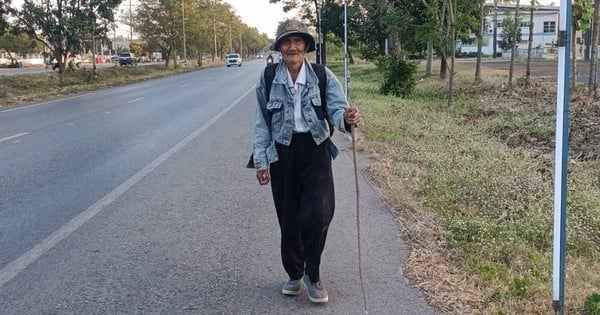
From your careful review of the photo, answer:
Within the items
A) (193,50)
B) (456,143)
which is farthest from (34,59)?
(456,143)

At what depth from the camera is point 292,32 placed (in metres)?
3.89

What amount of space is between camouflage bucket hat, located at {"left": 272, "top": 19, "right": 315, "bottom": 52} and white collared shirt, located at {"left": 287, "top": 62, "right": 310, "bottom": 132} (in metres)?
0.21

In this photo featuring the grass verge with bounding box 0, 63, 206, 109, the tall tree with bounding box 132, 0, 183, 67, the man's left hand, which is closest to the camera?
the man's left hand

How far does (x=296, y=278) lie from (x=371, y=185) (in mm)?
3454

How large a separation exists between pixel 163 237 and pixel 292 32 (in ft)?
8.25

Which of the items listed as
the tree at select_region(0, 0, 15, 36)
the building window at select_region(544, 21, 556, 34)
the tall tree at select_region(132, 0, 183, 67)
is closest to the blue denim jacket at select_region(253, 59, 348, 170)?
the tree at select_region(0, 0, 15, 36)

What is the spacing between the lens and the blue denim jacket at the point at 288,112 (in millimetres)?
3939

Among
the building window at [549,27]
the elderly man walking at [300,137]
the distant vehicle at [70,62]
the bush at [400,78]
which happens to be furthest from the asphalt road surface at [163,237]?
the building window at [549,27]

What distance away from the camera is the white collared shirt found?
155 inches

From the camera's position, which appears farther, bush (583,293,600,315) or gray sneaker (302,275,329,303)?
gray sneaker (302,275,329,303)

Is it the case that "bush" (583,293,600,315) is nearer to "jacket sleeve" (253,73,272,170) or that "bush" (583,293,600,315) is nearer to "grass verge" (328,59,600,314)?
"grass verge" (328,59,600,314)

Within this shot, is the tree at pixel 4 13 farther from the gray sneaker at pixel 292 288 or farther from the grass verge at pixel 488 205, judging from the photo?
the gray sneaker at pixel 292 288

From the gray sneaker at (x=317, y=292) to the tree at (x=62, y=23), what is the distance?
27524 millimetres

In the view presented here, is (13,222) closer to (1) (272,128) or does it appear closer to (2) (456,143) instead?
(1) (272,128)
